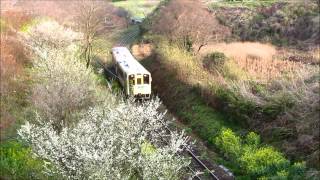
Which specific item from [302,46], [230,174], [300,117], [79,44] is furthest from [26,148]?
[302,46]

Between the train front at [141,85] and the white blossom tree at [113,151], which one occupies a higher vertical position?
the white blossom tree at [113,151]

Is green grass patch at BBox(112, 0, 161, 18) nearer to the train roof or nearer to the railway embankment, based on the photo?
the railway embankment

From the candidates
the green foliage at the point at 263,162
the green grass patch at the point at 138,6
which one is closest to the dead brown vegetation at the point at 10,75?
the green foliage at the point at 263,162

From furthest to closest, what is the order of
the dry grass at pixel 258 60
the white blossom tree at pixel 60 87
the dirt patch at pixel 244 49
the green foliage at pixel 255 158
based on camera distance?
the dirt patch at pixel 244 49, the dry grass at pixel 258 60, the white blossom tree at pixel 60 87, the green foliage at pixel 255 158

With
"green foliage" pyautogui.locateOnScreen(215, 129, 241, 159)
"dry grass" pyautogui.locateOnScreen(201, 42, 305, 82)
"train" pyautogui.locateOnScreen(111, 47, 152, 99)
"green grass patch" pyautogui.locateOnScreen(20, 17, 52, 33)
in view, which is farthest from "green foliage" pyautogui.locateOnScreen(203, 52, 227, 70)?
"green grass patch" pyautogui.locateOnScreen(20, 17, 52, 33)

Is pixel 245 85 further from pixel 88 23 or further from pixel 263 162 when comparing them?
pixel 88 23

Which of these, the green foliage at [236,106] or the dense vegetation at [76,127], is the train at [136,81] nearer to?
the dense vegetation at [76,127]

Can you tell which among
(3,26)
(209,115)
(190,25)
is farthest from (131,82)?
(3,26)
